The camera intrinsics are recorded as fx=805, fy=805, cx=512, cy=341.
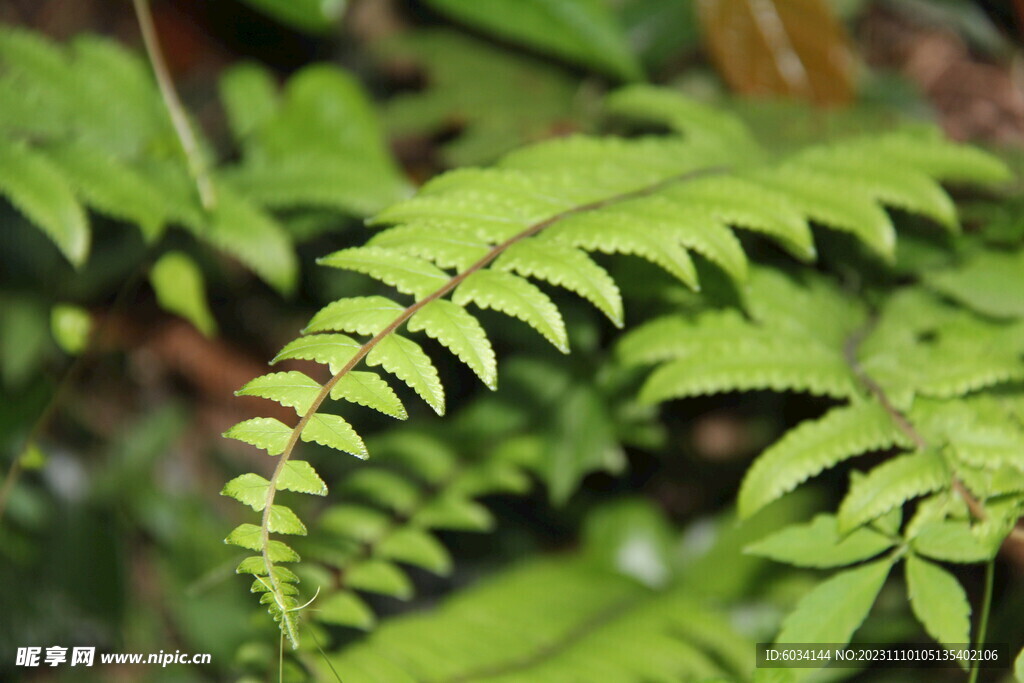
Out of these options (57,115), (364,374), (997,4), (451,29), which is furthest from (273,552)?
(997,4)

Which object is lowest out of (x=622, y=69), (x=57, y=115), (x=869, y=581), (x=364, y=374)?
(x=869, y=581)

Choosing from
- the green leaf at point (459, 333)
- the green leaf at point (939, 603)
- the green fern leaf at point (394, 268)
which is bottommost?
the green leaf at point (939, 603)

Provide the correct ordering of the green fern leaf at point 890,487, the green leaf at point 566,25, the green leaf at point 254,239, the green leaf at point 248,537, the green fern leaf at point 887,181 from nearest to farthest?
the green leaf at point 248,537, the green fern leaf at point 890,487, the green fern leaf at point 887,181, the green leaf at point 254,239, the green leaf at point 566,25

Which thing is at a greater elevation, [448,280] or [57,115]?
[57,115]

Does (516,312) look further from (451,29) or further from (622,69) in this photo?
(451,29)

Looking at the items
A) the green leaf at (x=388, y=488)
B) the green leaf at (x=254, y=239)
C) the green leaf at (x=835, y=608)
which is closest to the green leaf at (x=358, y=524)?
the green leaf at (x=388, y=488)

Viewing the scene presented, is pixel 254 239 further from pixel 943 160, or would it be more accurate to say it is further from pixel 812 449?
pixel 943 160

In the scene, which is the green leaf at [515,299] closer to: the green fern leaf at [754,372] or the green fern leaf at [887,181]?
the green fern leaf at [754,372]
